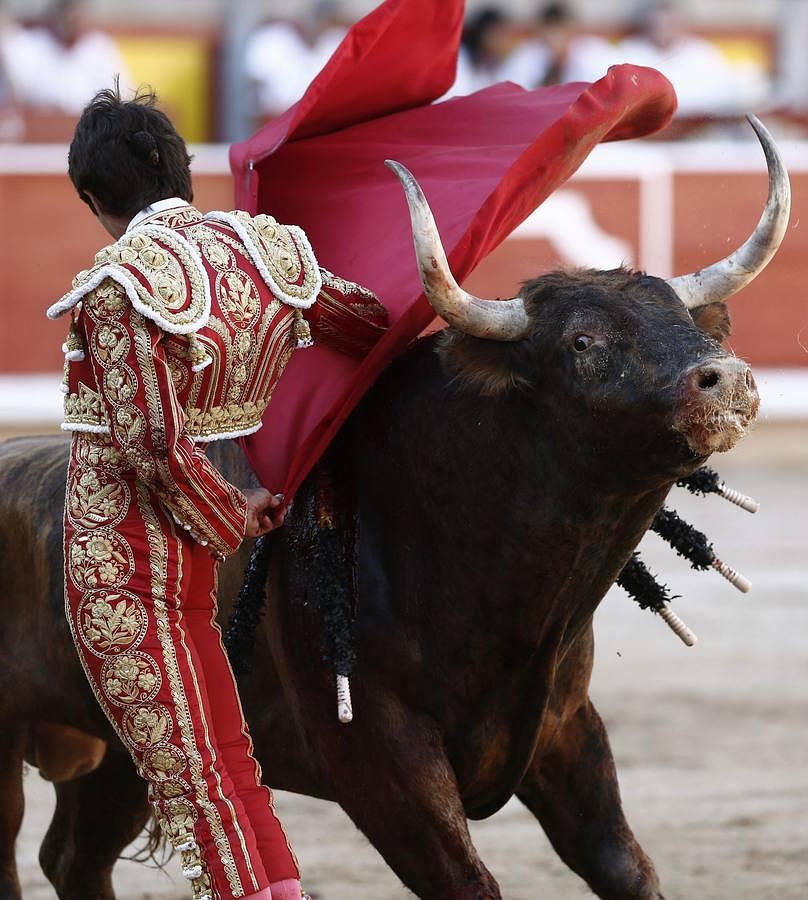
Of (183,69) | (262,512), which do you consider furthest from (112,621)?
(183,69)

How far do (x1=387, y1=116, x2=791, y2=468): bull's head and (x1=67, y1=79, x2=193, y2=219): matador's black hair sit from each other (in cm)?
38

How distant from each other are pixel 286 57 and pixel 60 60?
4.72ft

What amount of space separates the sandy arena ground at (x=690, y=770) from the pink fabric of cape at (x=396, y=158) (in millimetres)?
1550

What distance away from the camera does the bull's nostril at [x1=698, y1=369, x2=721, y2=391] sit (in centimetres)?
281

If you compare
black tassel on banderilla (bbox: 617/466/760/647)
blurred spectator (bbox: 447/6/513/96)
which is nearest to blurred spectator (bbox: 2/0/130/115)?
blurred spectator (bbox: 447/6/513/96)

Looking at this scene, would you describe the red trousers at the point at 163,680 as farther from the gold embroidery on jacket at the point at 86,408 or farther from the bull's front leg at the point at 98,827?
the bull's front leg at the point at 98,827

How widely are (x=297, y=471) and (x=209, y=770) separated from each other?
566mm

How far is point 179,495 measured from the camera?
9.70ft

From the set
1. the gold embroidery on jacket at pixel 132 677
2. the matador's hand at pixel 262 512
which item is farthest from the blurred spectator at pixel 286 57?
the gold embroidery on jacket at pixel 132 677

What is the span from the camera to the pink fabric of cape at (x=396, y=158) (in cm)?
332

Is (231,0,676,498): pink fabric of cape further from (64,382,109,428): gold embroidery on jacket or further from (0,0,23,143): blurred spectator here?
(0,0,23,143): blurred spectator

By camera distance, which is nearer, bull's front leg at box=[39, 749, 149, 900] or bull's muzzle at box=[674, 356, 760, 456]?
bull's muzzle at box=[674, 356, 760, 456]

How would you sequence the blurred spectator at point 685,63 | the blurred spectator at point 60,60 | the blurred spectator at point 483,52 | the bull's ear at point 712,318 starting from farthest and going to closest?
1. the blurred spectator at point 685,63
2. the blurred spectator at point 60,60
3. the blurred spectator at point 483,52
4. the bull's ear at point 712,318

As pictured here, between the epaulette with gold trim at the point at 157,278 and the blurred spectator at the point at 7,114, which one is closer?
the epaulette with gold trim at the point at 157,278
